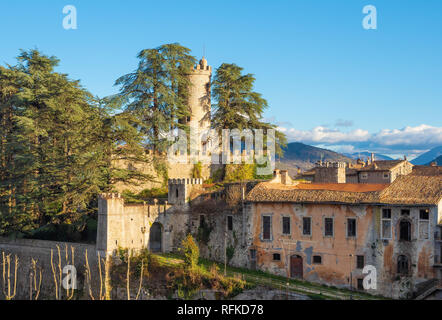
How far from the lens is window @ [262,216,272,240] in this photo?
32.8 meters

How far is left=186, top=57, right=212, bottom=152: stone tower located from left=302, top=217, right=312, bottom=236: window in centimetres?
1556

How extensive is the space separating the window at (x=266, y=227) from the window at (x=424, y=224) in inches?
339

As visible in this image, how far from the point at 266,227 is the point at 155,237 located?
29.7 feet

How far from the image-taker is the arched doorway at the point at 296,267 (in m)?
31.8

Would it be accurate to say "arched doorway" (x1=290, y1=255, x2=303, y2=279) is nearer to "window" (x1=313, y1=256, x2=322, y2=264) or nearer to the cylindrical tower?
"window" (x1=313, y1=256, x2=322, y2=264)

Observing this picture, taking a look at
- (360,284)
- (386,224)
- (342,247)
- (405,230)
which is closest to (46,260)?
(342,247)

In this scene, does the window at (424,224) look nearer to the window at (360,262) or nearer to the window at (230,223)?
the window at (360,262)

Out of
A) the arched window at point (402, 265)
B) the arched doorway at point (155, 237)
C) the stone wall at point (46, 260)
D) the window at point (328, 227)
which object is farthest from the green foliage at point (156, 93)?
the arched window at point (402, 265)

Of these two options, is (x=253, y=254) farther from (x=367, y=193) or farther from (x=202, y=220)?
(x=367, y=193)

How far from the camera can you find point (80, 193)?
3544cm

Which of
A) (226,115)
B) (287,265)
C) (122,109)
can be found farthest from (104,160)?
(287,265)

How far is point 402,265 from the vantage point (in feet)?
96.6

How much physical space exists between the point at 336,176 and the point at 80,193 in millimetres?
21303
